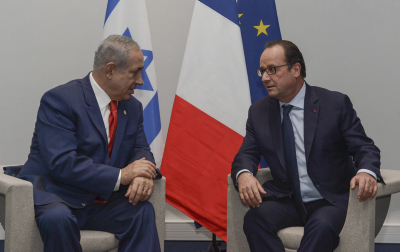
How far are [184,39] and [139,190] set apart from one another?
1778 mm

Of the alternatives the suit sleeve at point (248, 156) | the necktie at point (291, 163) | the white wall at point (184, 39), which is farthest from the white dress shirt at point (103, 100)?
the white wall at point (184, 39)

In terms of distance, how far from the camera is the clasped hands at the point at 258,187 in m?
1.95

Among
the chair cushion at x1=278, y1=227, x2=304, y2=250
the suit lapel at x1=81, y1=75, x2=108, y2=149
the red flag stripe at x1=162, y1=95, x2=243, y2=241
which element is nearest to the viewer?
the chair cushion at x1=278, y1=227, x2=304, y2=250

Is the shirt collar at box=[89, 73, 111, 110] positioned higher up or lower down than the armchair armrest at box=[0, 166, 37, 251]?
higher up

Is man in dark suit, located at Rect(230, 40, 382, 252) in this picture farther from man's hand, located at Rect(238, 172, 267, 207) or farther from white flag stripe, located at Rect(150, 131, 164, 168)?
white flag stripe, located at Rect(150, 131, 164, 168)

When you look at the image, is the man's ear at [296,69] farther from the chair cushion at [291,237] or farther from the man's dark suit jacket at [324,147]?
the chair cushion at [291,237]

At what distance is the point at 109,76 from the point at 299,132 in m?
1.14

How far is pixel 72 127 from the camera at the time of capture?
6.95 feet

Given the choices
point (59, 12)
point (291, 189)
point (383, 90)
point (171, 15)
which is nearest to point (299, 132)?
point (291, 189)

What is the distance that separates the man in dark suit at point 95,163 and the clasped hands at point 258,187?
47 centimetres

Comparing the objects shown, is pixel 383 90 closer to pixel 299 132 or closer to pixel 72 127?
pixel 299 132

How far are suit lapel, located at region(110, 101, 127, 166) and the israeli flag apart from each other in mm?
553

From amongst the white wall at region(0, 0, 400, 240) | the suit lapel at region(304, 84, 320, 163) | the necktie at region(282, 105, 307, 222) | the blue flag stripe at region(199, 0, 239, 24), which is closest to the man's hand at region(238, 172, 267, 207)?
the necktie at region(282, 105, 307, 222)

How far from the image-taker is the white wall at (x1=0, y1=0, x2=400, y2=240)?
133 inches
